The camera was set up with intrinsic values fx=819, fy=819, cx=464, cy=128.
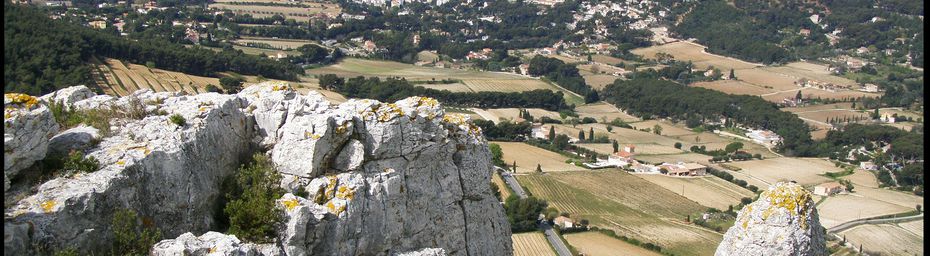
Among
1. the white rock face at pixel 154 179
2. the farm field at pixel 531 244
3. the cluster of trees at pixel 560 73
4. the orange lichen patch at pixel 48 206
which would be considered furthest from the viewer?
the cluster of trees at pixel 560 73

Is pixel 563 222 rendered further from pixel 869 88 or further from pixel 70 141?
pixel 869 88

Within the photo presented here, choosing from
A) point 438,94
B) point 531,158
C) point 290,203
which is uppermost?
point 290,203

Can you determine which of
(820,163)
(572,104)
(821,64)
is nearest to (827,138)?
(820,163)

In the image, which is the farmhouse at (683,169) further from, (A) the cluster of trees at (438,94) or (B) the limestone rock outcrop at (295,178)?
(B) the limestone rock outcrop at (295,178)

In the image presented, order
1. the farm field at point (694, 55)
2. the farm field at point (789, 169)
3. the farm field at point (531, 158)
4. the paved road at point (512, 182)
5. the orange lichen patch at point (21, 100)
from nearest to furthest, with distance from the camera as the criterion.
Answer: the orange lichen patch at point (21, 100)
the paved road at point (512, 182)
the farm field at point (531, 158)
the farm field at point (789, 169)
the farm field at point (694, 55)

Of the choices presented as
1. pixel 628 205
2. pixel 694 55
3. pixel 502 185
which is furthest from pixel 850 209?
pixel 694 55

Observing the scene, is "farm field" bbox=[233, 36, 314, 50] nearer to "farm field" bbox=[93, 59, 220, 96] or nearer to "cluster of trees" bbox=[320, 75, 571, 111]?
"cluster of trees" bbox=[320, 75, 571, 111]

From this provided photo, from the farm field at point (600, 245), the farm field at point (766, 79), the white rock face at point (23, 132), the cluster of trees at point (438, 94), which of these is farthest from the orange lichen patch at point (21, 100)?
the farm field at point (766, 79)
